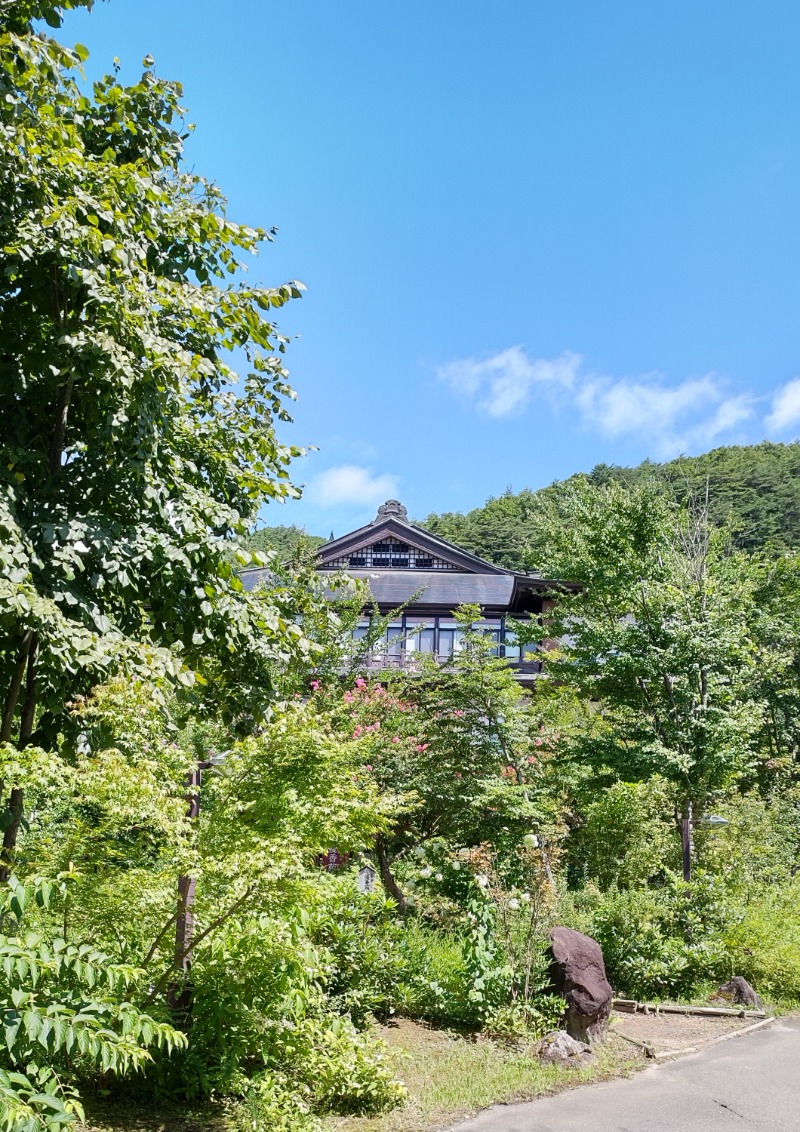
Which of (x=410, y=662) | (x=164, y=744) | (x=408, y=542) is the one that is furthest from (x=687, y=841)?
(x=408, y=542)

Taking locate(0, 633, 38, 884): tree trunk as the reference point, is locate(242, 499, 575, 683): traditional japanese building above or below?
above

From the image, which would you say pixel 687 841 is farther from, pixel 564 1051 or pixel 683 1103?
pixel 683 1103

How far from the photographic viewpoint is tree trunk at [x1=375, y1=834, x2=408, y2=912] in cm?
957

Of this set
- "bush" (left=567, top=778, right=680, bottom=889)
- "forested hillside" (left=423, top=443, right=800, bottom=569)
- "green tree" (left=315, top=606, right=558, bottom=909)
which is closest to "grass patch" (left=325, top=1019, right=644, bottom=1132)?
"green tree" (left=315, top=606, right=558, bottom=909)

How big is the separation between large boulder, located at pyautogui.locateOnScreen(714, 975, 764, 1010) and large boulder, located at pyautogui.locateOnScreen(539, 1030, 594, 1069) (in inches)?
110

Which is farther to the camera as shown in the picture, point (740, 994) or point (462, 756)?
point (462, 756)

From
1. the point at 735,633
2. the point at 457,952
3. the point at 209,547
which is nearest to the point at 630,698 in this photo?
the point at 735,633

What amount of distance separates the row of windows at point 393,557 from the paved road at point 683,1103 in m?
24.0

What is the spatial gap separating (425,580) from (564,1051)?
74.1 ft

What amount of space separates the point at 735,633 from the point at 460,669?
3697 mm

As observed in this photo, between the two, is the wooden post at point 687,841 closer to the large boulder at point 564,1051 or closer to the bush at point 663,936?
the bush at point 663,936

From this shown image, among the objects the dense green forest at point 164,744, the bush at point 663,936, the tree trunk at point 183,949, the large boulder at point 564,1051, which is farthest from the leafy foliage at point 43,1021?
the bush at point 663,936

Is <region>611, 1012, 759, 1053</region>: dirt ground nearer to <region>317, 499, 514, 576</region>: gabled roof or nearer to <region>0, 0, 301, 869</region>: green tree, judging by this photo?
<region>0, 0, 301, 869</region>: green tree

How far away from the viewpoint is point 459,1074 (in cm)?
572
